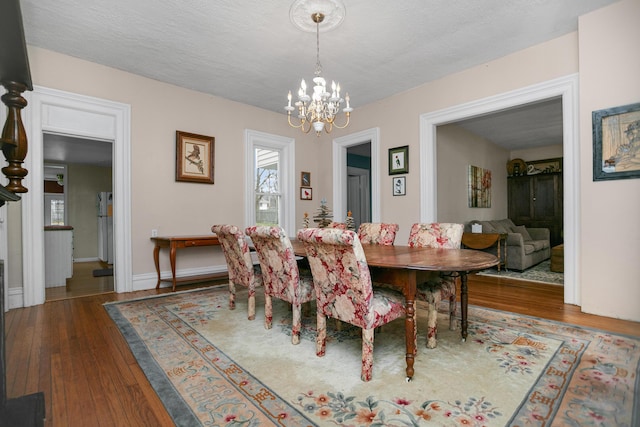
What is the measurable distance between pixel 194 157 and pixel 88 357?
3.00 metres

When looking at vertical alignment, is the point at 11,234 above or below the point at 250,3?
below

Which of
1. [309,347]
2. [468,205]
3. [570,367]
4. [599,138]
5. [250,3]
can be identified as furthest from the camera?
[468,205]

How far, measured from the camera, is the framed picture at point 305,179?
18.9 ft

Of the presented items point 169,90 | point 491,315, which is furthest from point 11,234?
point 491,315

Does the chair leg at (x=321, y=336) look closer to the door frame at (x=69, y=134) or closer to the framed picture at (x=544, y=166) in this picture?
the door frame at (x=69, y=134)

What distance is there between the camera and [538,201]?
7.86m

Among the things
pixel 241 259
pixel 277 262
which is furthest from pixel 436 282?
pixel 241 259

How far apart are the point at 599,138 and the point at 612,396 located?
7.66 ft

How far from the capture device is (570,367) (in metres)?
1.94

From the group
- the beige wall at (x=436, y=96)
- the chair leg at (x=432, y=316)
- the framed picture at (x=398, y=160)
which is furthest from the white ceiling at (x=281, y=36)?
the chair leg at (x=432, y=316)

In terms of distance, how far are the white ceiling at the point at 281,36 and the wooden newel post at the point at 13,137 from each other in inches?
79.3

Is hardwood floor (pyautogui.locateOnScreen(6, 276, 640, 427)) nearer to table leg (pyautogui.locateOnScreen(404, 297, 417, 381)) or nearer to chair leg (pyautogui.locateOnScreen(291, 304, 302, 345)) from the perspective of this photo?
chair leg (pyautogui.locateOnScreen(291, 304, 302, 345))

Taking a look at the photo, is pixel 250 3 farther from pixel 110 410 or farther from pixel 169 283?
pixel 169 283

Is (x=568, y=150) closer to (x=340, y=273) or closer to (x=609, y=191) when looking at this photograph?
→ (x=609, y=191)
